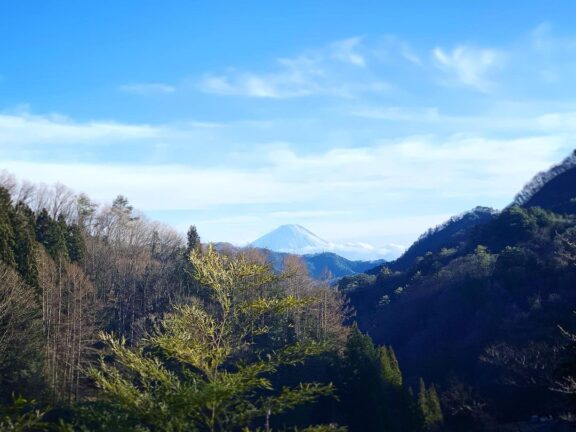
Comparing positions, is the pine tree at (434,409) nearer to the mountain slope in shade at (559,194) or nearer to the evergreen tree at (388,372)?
the evergreen tree at (388,372)

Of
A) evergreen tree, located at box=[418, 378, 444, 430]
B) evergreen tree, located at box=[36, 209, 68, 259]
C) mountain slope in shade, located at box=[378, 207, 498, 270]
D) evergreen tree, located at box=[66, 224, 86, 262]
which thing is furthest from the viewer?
mountain slope in shade, located at box=[378, 207, 498, 270]

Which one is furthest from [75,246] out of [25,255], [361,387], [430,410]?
[430,410]

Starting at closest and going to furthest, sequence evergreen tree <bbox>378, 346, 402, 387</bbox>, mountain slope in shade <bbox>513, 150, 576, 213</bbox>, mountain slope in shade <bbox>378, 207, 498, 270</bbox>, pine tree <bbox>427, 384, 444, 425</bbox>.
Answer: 1. pine tree <bbox>427, 384, 444, 425</bbox>
2. evergreen tree <bbox>378, 346, 402, 387</bbox>
3. mountain slope in shade <bbox>513, 150, 576, 213</bbox>
4. mountain slope in shade <bbox>378, 207, 498, 270</bbox>

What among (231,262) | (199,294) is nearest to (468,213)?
(199,294)

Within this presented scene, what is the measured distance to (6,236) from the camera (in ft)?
74.8

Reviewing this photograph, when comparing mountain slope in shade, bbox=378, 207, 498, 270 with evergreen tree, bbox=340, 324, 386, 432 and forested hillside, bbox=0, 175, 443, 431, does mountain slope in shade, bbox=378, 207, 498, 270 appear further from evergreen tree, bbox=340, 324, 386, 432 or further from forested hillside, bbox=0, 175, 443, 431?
evergreen tree, bbox=340, 324, 386, 432

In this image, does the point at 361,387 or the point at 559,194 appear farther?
the point at 559,194

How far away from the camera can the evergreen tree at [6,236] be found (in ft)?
72.5

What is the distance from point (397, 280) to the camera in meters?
56.7

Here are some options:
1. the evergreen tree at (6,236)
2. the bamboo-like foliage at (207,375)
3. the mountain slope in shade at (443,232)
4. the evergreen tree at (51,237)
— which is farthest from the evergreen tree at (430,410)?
the mountain slope in shade at (443,232)

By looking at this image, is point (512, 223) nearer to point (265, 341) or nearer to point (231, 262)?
point (265, 341)

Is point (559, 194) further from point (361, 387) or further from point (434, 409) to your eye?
point (434, 409)

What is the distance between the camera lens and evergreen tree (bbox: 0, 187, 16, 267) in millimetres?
22109

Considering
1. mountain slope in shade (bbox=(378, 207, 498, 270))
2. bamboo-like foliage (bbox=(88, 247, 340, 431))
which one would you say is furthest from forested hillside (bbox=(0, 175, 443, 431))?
mountain slope in shade (bbox=(378, 207, 498, 270))
